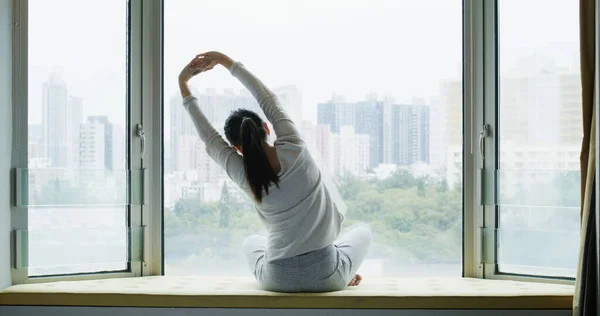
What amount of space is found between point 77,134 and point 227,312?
967mm

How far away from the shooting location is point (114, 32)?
3.05 metres

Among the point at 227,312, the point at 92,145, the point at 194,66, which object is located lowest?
the point at 227,312

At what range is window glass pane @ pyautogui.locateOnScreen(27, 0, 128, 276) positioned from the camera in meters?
2.94

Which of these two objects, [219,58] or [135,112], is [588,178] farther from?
[135,112]

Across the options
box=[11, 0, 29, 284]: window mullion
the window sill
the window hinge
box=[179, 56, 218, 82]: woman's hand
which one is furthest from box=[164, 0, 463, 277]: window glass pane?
box=[11, 0, 29, 284]: window mullion

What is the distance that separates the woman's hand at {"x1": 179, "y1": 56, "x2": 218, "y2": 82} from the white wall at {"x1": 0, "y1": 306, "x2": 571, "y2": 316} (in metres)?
0.89

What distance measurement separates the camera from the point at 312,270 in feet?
8.79

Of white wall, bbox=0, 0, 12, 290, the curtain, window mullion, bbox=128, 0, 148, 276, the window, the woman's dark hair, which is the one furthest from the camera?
window mullion, bbox=128, 0, 148, 276

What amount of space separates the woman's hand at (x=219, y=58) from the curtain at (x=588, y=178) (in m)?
1.28

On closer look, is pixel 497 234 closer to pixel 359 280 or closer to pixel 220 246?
pixel 359 280

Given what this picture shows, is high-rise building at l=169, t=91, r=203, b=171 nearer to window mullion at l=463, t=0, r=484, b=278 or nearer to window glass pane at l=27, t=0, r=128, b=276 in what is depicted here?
window glass pane at l=27, t=0, r=128, b=276

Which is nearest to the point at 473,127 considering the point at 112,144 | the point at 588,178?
the point at 588,178

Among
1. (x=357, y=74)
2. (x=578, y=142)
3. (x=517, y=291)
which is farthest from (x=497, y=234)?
(x=357, y=74)

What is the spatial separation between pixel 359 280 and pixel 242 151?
0.72 metres
